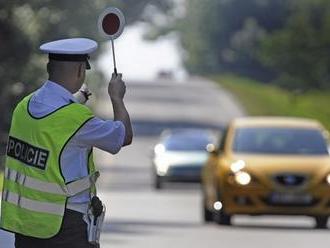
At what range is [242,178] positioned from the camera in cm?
2256

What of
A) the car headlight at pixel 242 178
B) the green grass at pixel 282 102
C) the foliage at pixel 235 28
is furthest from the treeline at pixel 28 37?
the foliage at pixel 235 28

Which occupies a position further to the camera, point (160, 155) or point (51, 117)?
point (160, 155)

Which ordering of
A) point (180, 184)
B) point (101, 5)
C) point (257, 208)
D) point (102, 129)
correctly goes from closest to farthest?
point (102, 129)
point (257, 208)
point (101, 5)
point (180, 184)

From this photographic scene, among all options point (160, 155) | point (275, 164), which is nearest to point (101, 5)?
point (160, 155)

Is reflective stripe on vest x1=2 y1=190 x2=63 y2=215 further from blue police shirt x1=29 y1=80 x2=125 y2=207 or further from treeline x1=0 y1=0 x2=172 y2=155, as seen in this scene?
treeline x1=0 y1=0 x2=172 y2=155

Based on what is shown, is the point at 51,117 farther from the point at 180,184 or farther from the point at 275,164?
the point at 180,184

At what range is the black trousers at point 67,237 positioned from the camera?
743cm

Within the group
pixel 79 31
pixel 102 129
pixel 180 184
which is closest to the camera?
pixel 102 129

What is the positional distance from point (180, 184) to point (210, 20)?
9119cm

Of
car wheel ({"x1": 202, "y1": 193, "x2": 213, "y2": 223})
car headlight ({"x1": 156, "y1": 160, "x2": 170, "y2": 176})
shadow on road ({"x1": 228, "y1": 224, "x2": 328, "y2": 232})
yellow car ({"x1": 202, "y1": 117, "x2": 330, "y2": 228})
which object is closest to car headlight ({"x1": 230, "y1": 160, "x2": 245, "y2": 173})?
yellow car ({"x1": 202, "y1": 117, "x2": 330, "y2": 228})

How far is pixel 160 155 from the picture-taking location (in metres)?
40.5

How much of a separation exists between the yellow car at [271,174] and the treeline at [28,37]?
12246mm

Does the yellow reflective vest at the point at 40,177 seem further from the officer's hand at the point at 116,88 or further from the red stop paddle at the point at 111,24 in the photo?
the red stop paddle at the point at 111,24

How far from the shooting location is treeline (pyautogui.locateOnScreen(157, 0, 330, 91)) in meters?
95.9
